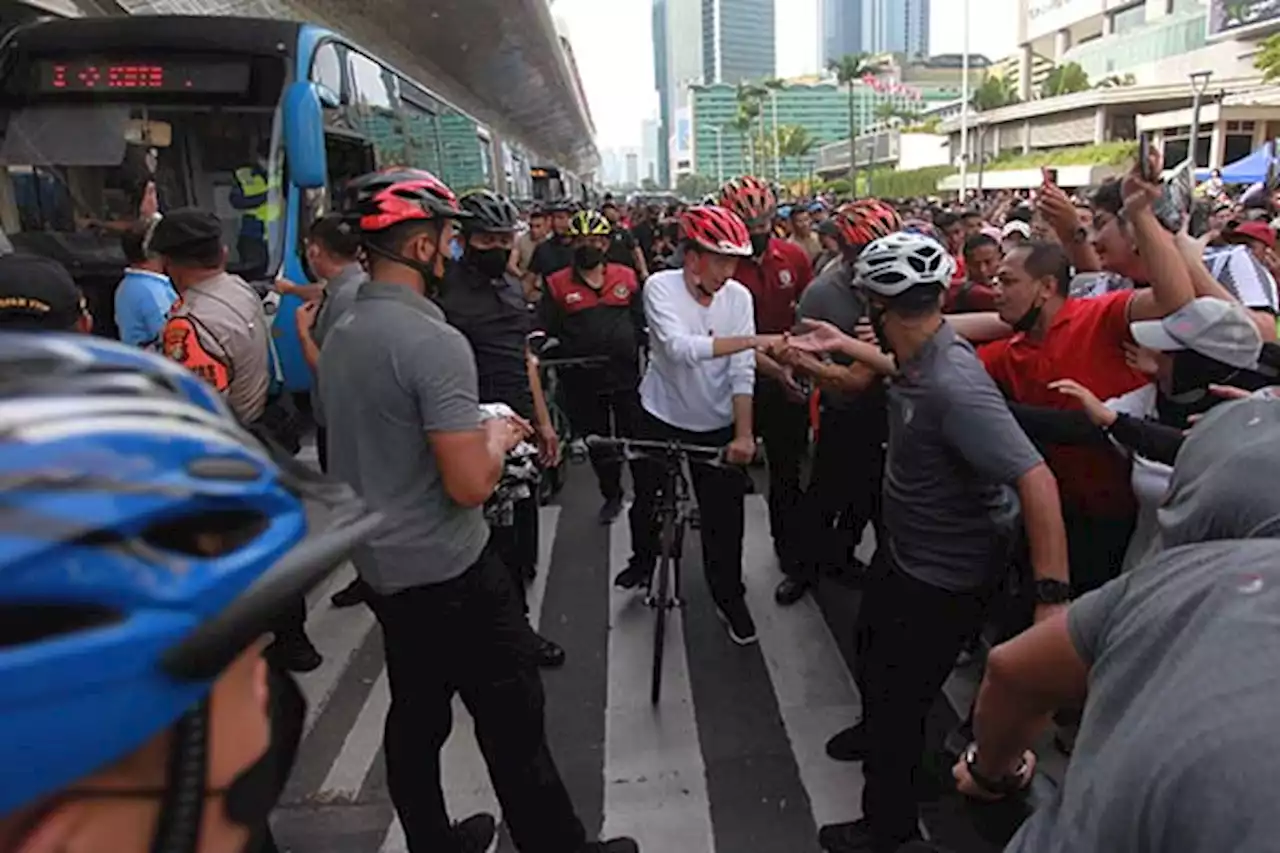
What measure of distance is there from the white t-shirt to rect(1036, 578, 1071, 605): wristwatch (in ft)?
6.62

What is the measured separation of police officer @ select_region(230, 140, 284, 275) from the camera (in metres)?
7.88

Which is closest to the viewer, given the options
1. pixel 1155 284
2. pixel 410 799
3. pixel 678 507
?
pixel 410 799

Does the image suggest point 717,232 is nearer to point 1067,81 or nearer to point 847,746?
point 847,746

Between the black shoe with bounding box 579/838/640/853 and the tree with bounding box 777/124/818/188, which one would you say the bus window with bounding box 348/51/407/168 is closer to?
the black shoe with bounding box 579/838/640/853

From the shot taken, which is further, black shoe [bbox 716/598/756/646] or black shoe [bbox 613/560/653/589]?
black shoe [bbox 613/560/653/589]

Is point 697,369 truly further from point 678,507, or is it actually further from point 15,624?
point 15,624

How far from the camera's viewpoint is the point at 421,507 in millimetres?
2623

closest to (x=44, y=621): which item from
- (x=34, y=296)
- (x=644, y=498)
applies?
(x=34, y=296)

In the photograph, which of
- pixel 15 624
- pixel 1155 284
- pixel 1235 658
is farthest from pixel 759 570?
pixel 15 624

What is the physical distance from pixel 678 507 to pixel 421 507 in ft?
7.10

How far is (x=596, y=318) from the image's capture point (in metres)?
6.21

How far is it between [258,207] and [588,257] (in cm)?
345

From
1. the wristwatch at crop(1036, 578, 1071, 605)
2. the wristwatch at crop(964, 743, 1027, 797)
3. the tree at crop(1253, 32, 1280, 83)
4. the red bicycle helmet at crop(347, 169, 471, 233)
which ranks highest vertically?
the tree at crop(1253, 32, 1280, 83)

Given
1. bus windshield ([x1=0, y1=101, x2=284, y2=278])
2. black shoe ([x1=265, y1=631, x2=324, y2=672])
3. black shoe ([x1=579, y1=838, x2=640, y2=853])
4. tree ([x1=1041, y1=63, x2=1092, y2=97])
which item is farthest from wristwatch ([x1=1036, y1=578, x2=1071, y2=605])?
tree ([x1=1041, y1=63, x2=1092, y2=97])
